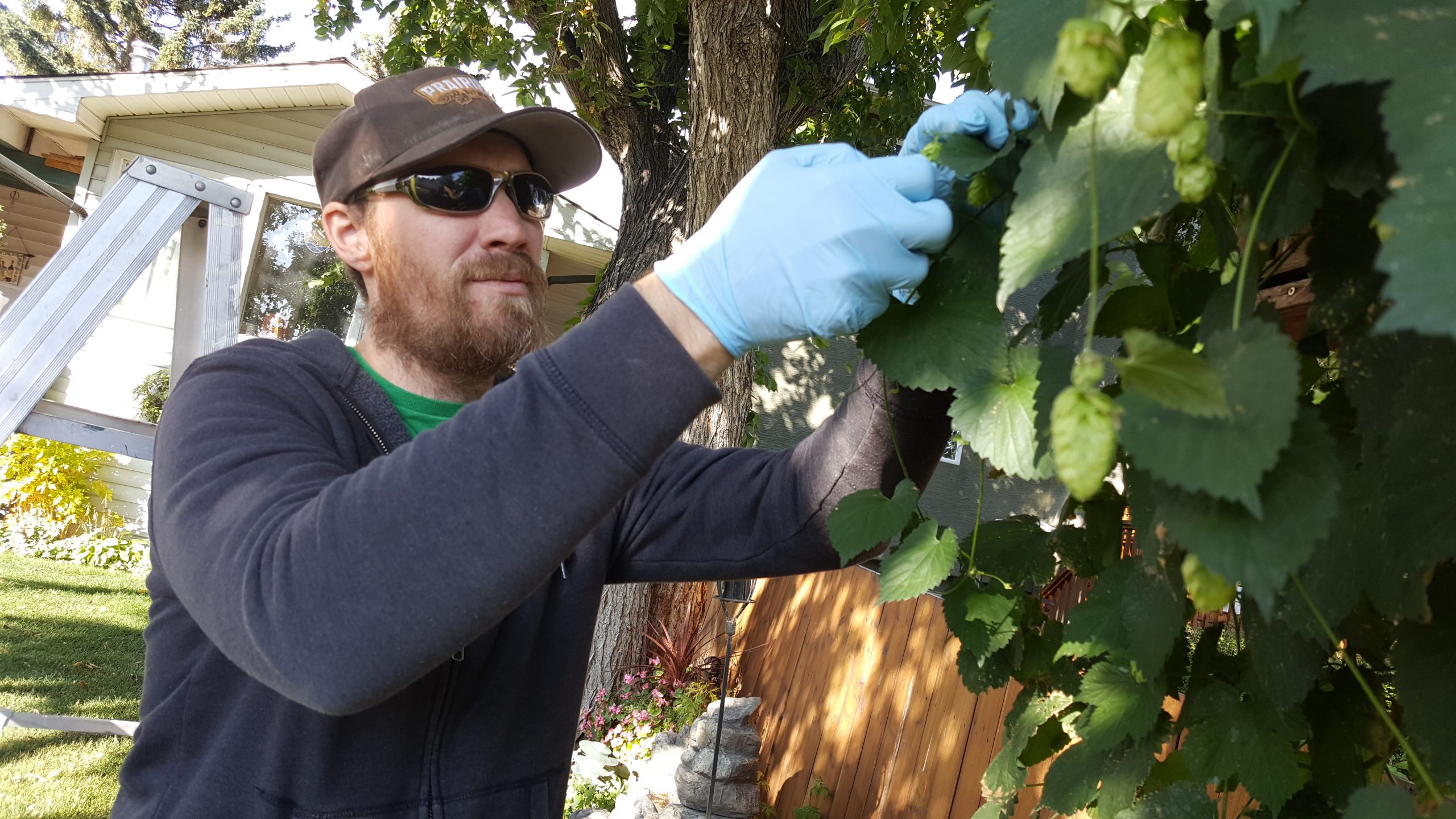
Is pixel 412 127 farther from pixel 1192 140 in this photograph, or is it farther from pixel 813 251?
pixel 1192 140

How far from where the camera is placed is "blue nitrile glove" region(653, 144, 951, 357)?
3.60 feet

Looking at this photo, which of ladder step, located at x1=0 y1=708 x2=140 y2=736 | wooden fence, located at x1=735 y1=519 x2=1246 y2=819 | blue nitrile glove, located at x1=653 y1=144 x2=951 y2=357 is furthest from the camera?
ladder step, located at x1=0 y1=708 x2=140 y2=736

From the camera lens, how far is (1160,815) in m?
0.96

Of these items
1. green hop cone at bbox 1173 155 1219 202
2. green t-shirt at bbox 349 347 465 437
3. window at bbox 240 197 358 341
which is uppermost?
window at bbox 240 197 358 341

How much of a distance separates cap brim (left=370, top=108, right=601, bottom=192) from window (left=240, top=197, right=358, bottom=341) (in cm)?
841

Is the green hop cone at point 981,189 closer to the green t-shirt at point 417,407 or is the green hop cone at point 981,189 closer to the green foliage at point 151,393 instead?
the green t-shirt at point 417,407

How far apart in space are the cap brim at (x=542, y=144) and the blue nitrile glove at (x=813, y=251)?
94cm

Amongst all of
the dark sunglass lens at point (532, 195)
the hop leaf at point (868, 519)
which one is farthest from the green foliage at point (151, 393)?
the hop leaf at point (868, 519)

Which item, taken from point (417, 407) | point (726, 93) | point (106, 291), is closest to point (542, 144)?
point (417, 407)

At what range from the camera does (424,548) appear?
102 centimetres

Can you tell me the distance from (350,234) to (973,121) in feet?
5.09

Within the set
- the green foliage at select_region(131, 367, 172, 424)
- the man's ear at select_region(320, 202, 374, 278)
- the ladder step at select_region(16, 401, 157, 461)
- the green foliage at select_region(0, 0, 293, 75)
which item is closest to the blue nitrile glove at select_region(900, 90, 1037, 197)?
the man's ear at select_region(320, 202, 374, 278)

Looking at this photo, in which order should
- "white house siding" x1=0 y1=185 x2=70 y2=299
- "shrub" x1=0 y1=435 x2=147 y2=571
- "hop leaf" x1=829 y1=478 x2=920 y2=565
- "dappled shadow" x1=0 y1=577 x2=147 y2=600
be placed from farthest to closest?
"white house siding" x1=0 y1=185 x2=70 y2=299
"shrub" x1=0 y1=435 x2=147 y2=571
"dappled shadow" x1=0 y1=577 x2=147 y2=600
"hop leaf" x1=829 y1=478 x2=920 y2=565

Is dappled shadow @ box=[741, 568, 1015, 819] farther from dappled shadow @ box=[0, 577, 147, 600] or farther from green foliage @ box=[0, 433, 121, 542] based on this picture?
green foliage @ box=[0, 433, 121, 542]
